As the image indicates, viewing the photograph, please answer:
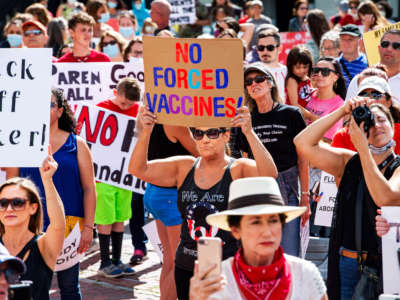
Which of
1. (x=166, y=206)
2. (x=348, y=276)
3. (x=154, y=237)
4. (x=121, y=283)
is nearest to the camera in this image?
(x=348, y=276)

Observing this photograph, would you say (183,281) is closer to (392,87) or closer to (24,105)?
(24,105)

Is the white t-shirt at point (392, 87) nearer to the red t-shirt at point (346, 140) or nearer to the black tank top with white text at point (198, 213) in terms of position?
the red t-shirt at point (346, 140)

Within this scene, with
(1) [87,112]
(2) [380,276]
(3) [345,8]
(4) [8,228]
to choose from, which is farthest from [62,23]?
(2) [380,276]

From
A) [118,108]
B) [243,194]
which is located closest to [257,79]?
[118,108]

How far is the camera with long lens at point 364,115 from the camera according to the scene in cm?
473

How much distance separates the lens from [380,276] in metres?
4.66

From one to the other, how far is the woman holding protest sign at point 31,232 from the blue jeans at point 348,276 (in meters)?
1.59

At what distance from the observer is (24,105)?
6.07m

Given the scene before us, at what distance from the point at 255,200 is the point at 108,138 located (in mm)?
4892

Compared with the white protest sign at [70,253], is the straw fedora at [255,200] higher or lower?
higher

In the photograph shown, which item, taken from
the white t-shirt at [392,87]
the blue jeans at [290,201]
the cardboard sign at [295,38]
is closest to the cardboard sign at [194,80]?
the blue jeans at [290,201]

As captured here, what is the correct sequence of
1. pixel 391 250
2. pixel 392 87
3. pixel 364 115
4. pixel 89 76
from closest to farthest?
pixel 391 250
pixel 364 115
pixel 392 87
pixel 89 76

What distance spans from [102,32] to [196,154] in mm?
6890

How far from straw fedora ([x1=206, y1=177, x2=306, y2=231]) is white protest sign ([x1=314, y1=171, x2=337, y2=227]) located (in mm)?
3072
